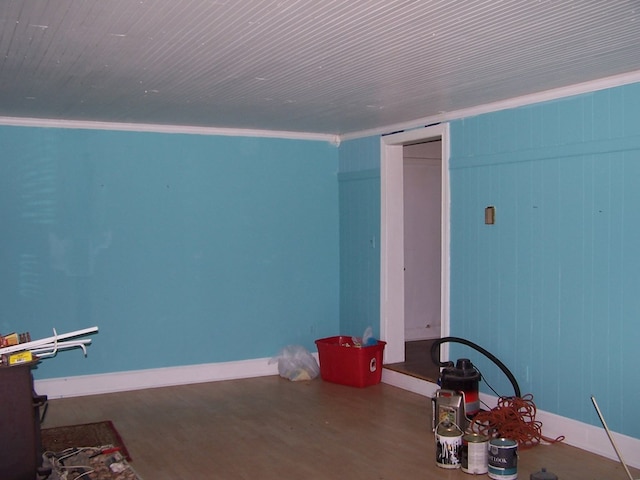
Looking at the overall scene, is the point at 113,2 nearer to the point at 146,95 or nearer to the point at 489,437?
the point at 146,95

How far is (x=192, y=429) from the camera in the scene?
16.1 feet

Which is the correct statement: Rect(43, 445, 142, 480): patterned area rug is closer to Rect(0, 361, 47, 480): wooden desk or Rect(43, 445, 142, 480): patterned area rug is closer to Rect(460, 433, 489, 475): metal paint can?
Rect(0, 361, 47, 480): wooden desk

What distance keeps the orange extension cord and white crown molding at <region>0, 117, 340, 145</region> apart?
3.32m

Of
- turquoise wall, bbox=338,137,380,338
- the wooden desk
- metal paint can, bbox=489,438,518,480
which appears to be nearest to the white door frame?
turquoise wall, bbox=338,137,380,338

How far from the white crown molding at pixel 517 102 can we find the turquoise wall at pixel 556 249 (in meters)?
0.04

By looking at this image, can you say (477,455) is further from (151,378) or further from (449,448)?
(151,378)

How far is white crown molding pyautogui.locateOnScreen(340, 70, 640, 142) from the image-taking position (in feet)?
13.7

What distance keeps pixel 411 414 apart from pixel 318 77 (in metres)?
2.64

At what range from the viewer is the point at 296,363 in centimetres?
651

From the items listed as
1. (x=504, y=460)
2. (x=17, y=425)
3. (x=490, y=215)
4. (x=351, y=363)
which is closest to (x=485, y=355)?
(x=490, y=215)

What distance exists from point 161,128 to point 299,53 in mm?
2836

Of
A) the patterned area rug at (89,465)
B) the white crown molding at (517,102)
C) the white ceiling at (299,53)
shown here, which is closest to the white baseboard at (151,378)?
the patterned area rug at (89,465)

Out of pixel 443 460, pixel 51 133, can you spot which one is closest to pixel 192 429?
pixel 443 460

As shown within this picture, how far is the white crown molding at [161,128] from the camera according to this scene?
5691mm
